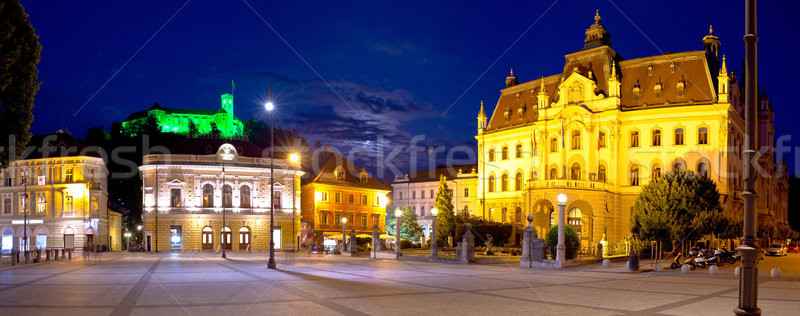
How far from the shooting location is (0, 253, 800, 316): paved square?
14.2 metres

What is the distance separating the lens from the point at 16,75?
23.7m

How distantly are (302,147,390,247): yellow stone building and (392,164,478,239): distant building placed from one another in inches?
261

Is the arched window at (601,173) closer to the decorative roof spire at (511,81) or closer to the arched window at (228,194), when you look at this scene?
the decorative roof spire at (511,81)

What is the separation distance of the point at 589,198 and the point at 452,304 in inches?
1653

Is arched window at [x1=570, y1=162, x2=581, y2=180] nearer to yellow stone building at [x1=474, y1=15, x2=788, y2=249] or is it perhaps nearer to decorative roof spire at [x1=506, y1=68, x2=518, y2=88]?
yellow stone building at [x1=474, y1=15, x2=788, y2=249]

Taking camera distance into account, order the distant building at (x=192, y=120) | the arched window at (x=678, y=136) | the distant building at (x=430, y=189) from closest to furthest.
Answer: the arched window at (x=678, y=136)
the distant building at (x=430, y=189)
the distant building at (x=192, y=120)

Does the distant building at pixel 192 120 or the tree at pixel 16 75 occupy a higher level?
the distant building at pixel 192 120

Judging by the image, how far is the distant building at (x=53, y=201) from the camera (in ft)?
220

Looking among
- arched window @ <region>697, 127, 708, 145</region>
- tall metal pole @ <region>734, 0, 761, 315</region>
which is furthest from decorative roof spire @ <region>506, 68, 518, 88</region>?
tall metal pole @ <region>734, 0, 761, 315</region>

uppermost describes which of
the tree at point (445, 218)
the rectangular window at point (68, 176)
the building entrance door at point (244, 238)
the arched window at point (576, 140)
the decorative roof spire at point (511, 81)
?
the decorative roof spire at point (511, 81)

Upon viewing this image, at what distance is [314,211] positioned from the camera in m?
75.4

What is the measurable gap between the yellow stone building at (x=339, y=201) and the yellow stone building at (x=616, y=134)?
75.3 feet

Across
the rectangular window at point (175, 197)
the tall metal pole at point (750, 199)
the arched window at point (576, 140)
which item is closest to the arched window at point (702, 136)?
the arched window at point (576, 140)

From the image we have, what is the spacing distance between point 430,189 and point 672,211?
52.0 metres
